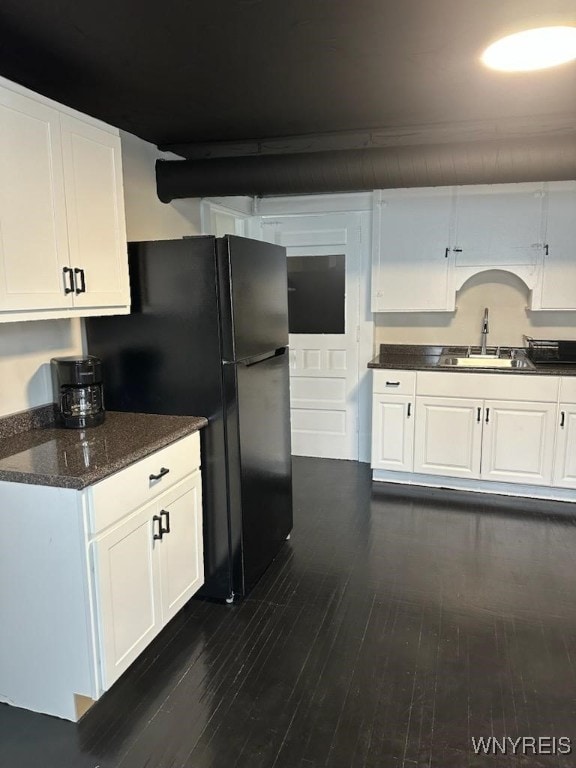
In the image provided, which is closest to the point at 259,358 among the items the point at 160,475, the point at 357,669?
the point at 160,475

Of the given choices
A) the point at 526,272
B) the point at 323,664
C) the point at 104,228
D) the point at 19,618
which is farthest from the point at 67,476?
the point at 526,272

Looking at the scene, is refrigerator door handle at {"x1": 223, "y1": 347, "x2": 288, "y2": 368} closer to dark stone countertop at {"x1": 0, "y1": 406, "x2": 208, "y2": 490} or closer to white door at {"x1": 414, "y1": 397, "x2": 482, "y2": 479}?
dark stone countertop at {"x1": 0, "y1": 406, "x2": 208, "y2": 490}

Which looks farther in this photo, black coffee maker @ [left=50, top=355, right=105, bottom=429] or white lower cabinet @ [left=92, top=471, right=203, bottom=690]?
black coffee maker @ [left=50, top=355, right=105, bottom=429]

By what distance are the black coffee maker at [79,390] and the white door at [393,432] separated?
226cm

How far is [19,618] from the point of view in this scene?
192 cm

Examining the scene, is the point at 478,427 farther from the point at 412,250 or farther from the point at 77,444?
the point at 77,444

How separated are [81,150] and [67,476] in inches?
51.0

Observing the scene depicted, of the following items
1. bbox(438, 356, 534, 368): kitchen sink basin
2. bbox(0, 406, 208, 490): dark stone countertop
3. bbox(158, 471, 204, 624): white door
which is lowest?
bbox(158, 471, 204, 624): white door

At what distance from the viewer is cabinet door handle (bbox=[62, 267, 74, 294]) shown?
212cm

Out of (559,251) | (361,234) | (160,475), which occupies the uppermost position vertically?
(361,234)

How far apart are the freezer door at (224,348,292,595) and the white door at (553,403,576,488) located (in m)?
1.88

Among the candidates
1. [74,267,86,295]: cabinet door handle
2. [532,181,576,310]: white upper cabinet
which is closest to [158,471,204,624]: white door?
[74,267,86,295]: cabinet door handle

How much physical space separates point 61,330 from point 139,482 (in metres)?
0.96

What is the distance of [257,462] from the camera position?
107 inches
